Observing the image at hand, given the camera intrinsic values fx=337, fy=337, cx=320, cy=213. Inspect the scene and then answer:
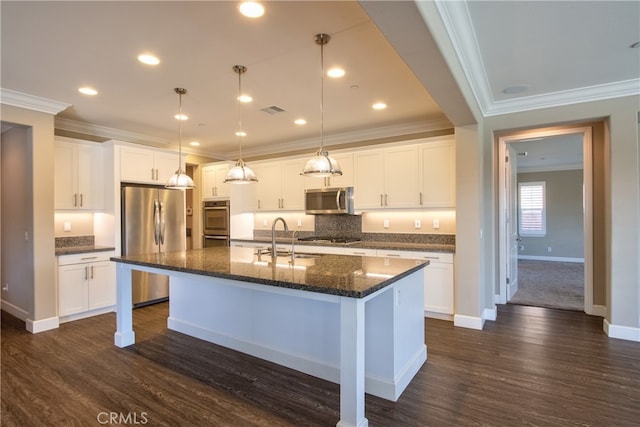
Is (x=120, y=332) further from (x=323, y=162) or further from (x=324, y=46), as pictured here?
(x=324, y=46)

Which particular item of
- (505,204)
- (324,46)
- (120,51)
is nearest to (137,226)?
(120,51)

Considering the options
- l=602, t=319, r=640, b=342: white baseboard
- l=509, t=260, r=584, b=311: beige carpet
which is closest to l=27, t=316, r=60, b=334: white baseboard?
l=509, t=260, r=584, b=311: beige carpet

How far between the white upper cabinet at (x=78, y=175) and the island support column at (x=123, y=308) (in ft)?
5.70

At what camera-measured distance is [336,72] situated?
309 cm

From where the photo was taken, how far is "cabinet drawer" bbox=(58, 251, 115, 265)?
4125mm

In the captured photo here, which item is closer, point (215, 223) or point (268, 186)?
point (268, 186)

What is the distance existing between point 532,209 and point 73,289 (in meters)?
10.5

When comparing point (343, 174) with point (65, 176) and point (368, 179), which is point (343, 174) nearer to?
point (368, 179)

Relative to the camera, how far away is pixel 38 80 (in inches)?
128

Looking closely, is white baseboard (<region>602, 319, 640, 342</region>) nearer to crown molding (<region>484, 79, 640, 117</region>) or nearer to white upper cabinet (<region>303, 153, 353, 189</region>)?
crown molding (<region>484, 79, 640, 117</region>)

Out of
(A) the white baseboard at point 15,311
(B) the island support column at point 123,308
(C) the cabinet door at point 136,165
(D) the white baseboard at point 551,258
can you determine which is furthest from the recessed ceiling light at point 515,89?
(D) the white baseboard at point 551,258

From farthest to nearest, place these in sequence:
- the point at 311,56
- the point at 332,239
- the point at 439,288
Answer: the point at 332,239 < the point at 439,288 < the point at 311,56

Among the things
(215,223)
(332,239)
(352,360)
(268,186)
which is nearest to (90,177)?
(215,223)

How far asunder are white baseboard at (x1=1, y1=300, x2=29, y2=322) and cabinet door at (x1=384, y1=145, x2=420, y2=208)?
483 centimetres
